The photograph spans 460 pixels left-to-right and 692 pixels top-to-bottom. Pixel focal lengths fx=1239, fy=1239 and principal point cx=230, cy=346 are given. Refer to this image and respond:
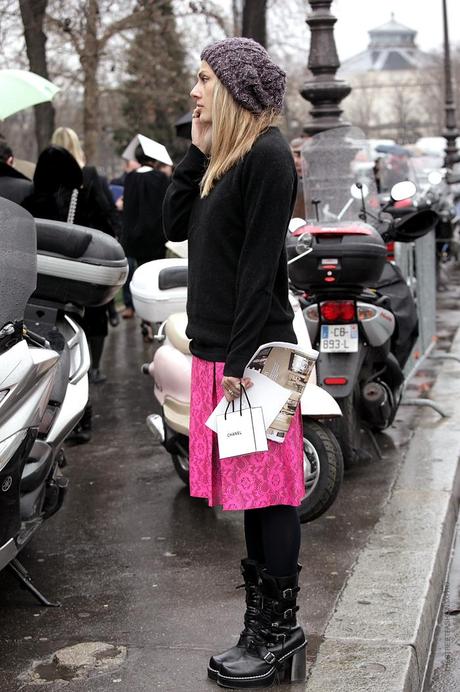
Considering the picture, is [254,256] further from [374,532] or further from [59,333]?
[374,532]

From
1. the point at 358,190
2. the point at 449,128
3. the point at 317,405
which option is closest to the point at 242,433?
the point at 317,405

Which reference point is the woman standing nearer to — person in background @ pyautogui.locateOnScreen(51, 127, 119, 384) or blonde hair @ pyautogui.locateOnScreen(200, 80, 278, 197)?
blonde hair @ pyautogui.locateOnScreen(200, 80, 278, 197)

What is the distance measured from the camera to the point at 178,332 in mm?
5719

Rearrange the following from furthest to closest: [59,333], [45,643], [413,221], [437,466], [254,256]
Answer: [413,221]
[437,466]
[59,333]
[45,643]
[254,256]

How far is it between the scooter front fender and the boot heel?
1630mm

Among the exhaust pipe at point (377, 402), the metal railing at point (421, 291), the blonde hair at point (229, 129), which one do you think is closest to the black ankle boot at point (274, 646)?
the blonde hair at point (229, 129)

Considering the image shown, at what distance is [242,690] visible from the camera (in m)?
3.64

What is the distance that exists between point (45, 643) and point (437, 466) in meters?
2.64

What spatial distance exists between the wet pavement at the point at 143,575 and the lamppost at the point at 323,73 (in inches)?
160

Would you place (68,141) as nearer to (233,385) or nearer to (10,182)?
(10,182)

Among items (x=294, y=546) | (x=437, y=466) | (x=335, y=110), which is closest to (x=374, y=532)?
(x=437, y=466)

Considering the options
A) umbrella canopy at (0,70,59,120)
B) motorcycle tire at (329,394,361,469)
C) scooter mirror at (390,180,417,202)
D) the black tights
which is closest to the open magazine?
the black tights

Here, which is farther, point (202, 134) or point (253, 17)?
point (253, 17)

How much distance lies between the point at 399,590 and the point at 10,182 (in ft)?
13.1
